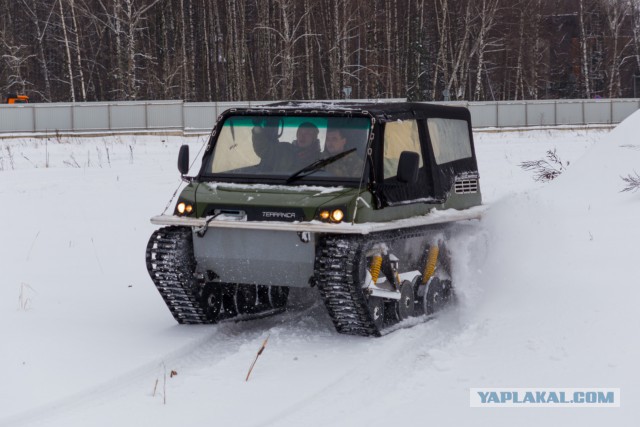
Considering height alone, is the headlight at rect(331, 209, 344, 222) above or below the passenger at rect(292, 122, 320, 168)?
below

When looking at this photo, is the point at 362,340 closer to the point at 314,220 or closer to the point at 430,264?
the point at 314,220

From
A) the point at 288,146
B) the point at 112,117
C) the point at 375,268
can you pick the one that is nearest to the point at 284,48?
the point at 112,117

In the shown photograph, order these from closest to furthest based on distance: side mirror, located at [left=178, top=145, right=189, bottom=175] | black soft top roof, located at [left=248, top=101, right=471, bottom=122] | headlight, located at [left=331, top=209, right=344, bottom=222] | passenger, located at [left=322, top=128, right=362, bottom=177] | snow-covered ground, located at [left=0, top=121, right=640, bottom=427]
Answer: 1. snow-covered ground, located at [left=0, top=121, right=640, bottom=427]
2. headlight, located at [left=331, top=209, right=344, bottom=222]
3. passenger, located at [left=322, top=128, right=362, bottom=177]
4. black soft top roof, located at [left=248, top=101, right=471, bottom=122]
5. side mirror, located at [left=178, top=145, right=189, bottom=175]

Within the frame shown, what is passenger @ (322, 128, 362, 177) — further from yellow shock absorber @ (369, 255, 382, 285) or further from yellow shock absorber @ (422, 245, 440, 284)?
yellow shock absorber @ (422, 245, 440, 284)

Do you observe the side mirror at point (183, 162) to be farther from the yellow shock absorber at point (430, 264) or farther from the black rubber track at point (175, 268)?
the yellow shock absorber at point (430, 264)

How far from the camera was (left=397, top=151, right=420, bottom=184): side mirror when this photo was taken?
8.84m

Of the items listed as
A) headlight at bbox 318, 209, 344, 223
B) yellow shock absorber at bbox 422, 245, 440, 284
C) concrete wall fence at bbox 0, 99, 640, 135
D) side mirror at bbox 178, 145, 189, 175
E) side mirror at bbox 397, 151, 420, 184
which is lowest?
yellow shock absorber at bbox 422, 245, 440, 284

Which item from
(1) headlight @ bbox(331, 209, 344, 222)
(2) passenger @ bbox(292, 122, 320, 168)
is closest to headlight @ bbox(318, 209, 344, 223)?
(1) headlight @ bbox(331, 209, 344, 222)

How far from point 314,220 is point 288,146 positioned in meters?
1.22

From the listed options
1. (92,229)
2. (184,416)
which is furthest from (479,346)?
(92,229)

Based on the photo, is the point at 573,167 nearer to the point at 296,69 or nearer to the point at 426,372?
the point at 426,372

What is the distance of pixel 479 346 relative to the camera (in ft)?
26.4

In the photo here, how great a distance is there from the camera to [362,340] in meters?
8.59

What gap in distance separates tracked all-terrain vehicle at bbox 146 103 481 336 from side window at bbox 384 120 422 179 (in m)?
0.01
